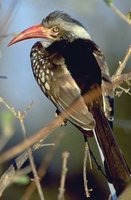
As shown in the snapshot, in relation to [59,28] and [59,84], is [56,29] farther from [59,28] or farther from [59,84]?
[59,84]

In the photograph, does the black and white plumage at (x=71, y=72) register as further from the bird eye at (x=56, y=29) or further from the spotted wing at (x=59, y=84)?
the bird eye at (x=56, y=29)

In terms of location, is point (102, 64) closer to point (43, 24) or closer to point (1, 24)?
point (43, 24)

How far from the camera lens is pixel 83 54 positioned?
4965mm

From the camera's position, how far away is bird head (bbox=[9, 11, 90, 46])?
215 inches

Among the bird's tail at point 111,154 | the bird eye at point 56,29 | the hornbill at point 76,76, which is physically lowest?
the bird's tail at point 111,154

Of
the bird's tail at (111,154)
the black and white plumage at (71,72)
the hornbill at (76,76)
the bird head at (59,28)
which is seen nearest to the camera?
the bird's tail at (111,154)

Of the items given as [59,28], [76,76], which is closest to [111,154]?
[76,76]

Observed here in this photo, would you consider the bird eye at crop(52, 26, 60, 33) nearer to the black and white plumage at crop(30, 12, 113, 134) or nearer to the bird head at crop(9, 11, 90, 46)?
the bird head at crop(9, 11, 90, 46)

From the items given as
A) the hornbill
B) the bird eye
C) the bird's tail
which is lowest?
the bird's tail

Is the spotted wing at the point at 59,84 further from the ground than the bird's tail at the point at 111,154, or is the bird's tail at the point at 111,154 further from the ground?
the spotted wing at the point at 59,84

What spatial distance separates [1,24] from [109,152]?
1.53 m

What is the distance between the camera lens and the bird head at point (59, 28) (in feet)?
17.9

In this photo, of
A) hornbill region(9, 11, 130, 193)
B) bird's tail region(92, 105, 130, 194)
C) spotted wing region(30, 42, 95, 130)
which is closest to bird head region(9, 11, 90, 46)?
hornbill region(9, 11, 130, 193)

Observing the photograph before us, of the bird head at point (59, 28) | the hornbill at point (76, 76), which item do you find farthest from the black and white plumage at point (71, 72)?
the bird head at point (59, 28)
